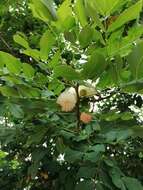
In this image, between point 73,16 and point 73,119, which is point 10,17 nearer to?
point 73,119

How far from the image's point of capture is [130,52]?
97 centimetres

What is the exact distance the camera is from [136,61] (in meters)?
0.98

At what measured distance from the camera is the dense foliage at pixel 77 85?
1.00 m

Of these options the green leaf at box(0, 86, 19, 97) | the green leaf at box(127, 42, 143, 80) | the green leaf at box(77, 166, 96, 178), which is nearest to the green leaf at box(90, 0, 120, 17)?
the green leaf at box(127, 42, 143, 80)

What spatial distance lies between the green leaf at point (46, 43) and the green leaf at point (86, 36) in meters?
0.10

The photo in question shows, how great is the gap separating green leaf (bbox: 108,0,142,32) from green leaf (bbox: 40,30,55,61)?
6.1 inches

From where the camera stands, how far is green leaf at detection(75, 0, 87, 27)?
3.28 feet

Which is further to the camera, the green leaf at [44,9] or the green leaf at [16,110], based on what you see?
the green leaf at [16,110]

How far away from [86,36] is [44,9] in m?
0.11

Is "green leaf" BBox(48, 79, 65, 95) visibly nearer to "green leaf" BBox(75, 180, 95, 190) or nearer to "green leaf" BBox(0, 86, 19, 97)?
"green leaf" BBox(0, 86, 19, 97)

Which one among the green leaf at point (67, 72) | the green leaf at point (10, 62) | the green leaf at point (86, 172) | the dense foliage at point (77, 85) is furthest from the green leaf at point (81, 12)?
the green leaf at point (86, 172)

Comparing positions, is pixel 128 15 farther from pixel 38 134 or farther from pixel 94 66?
pixel 38 134

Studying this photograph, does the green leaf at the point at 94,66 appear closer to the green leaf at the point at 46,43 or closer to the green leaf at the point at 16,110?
the green leaf at the point at 46,43

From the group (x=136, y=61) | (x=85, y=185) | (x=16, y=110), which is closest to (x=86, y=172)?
(x=85, y=185)
